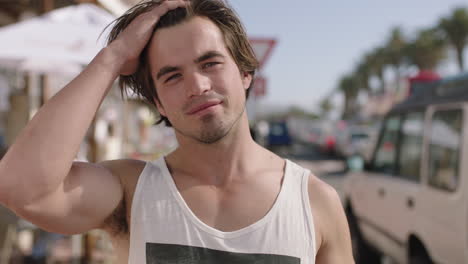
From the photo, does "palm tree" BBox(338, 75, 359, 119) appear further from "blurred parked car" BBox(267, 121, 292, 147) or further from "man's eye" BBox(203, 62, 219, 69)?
"man's eye" BBox(203, 62, 219, 69)

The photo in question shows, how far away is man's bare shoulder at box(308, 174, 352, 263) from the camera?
1.52 metres

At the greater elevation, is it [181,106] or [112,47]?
[112,47]

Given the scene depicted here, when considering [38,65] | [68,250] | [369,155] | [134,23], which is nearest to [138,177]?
[134,23]

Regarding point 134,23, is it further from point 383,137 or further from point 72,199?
point 383,137

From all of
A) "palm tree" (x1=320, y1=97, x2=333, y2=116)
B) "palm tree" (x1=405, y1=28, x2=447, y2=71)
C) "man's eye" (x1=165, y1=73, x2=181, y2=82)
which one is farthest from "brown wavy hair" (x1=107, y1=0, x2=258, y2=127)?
"palm tree" (x1=320, y1=97, x2=333, y2=116)

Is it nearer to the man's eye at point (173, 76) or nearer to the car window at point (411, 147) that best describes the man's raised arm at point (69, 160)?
the man's eye at point (173, 76)

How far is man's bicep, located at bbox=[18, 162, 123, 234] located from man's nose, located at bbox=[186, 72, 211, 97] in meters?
0.39

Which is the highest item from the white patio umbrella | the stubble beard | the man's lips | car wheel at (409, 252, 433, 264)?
the white patio umbrella

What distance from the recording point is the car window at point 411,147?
13.6 ft

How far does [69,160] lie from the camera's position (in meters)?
1.33

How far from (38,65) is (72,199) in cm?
A: 329

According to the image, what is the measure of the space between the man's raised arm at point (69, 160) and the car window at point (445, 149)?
8.79ft

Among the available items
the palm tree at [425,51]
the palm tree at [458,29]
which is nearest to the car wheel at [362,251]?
the palm tree at [458,29]

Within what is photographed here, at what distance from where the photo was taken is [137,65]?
5.24ft
